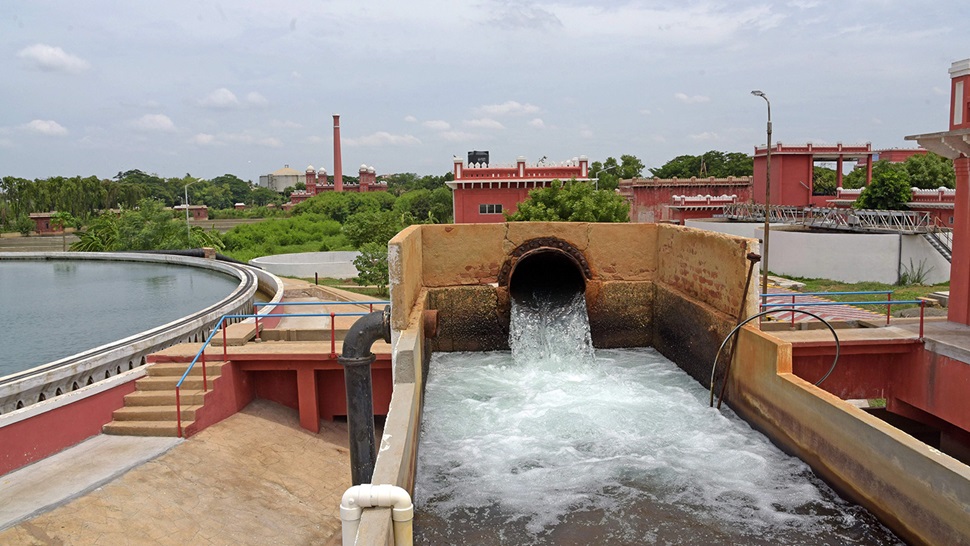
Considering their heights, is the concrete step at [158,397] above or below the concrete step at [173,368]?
below

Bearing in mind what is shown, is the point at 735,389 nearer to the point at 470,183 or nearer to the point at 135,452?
the point at 135,452

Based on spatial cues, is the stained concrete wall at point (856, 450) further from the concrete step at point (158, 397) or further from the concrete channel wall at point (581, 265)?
the concrete step at point (158, 397)

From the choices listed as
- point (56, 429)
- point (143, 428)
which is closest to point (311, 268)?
point (143, 428)

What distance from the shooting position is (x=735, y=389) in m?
9.70

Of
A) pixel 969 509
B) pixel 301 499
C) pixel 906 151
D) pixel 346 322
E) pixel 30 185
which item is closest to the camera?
pixel 969 509

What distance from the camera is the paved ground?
766 centimetres

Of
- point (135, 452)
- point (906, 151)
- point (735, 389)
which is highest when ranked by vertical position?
point (906, 151)

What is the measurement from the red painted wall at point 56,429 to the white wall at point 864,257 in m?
29.3

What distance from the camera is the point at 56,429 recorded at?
980 centimetres

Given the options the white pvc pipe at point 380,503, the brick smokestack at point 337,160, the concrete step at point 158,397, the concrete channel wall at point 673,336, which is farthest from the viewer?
the brick smokestack at point 337,160

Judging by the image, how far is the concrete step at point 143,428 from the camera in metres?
10.2

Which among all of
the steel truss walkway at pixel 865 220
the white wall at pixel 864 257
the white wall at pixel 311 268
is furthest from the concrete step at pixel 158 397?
the white wall at pixel 311 268

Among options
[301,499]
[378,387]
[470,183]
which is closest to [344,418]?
[378,387]

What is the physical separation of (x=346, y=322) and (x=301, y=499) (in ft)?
21.7
